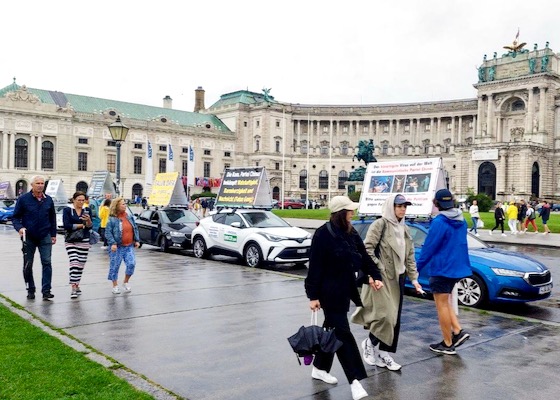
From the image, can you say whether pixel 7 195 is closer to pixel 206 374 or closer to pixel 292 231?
pixel 292 231

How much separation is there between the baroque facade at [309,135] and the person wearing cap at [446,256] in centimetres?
6883

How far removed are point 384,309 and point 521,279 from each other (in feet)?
15.1

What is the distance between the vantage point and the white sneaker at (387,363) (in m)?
6.04

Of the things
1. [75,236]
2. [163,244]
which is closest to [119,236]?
Answer: [75,236]

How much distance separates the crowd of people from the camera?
378 inches

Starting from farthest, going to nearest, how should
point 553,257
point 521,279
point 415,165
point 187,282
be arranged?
1. point 553,257
2. point 415,165
3. point 187,282
4. point 521,279

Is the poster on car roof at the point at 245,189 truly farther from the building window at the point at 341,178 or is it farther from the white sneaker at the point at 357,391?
the building window at the point at 341,178

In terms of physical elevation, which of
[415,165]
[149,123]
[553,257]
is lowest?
[553,257]

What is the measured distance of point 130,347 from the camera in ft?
22.5

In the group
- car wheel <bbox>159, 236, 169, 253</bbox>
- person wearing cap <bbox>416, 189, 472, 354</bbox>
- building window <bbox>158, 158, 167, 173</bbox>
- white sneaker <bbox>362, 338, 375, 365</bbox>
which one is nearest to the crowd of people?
white sneaker <bbox>362, 338, 375, 365</bbox>

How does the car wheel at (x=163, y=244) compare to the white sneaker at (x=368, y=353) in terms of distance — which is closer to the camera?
the white sneaker at (x=368, y=353)

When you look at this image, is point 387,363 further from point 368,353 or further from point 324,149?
point 324,149

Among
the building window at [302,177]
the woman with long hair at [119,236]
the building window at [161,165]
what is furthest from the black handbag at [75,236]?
the building window at [302,177]

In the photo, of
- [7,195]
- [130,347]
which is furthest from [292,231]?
[7,195]
